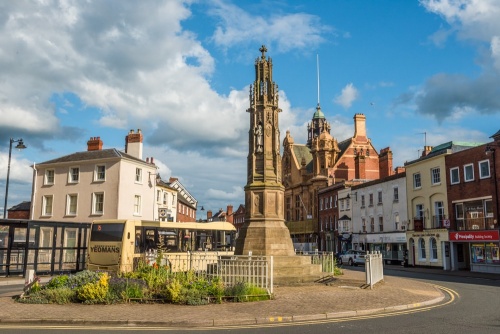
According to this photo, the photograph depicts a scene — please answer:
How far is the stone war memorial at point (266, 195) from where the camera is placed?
67.3 ft

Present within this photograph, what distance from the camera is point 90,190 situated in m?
41.4

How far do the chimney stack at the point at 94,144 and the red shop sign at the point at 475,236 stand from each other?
111ft

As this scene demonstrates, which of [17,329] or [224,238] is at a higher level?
[224,238]

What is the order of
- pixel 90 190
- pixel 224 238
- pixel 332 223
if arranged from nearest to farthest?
1. pixel 224 238
2. pixel 90 190
3. pixel 332 223

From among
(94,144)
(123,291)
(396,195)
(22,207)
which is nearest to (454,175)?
(396,195)

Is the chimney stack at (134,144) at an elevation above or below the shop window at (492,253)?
above

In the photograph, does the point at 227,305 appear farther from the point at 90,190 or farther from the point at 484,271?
the point at 90,190

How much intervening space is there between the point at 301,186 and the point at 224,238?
166 feet

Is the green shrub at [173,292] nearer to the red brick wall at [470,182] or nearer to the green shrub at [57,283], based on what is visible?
the green shrub at [57,283]

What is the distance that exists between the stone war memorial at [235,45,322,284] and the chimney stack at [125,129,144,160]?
25159 mm

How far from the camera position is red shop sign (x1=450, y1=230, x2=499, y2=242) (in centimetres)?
3406

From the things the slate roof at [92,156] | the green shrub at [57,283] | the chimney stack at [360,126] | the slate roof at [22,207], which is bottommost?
the green shrub at [57,283]

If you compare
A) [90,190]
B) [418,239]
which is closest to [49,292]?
[90,190]

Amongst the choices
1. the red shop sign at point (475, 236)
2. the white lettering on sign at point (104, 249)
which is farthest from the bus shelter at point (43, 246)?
the red shop sign at point (475, 236)
